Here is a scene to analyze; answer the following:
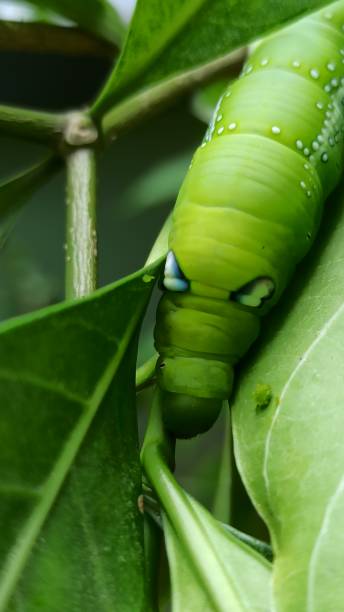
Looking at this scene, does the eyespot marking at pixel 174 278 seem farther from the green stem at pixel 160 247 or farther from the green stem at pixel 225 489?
the green stem at pixel 225 489

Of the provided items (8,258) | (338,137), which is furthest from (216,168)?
(8,258)

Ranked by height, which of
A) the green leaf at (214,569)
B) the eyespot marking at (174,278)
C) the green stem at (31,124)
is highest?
the green stem at (31,124)

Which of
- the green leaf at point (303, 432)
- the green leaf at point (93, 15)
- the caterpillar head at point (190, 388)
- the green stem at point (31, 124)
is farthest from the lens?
the green leaf at point (93, 15)

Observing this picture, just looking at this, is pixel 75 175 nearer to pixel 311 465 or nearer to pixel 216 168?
pixel 216 168

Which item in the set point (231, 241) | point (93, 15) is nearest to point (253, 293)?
point (231, 241)

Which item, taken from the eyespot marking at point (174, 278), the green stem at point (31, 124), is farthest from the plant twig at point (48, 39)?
the eyespot marking at point (174, 278)

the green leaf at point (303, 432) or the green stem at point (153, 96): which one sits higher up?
the green stem at point (153, 96)
